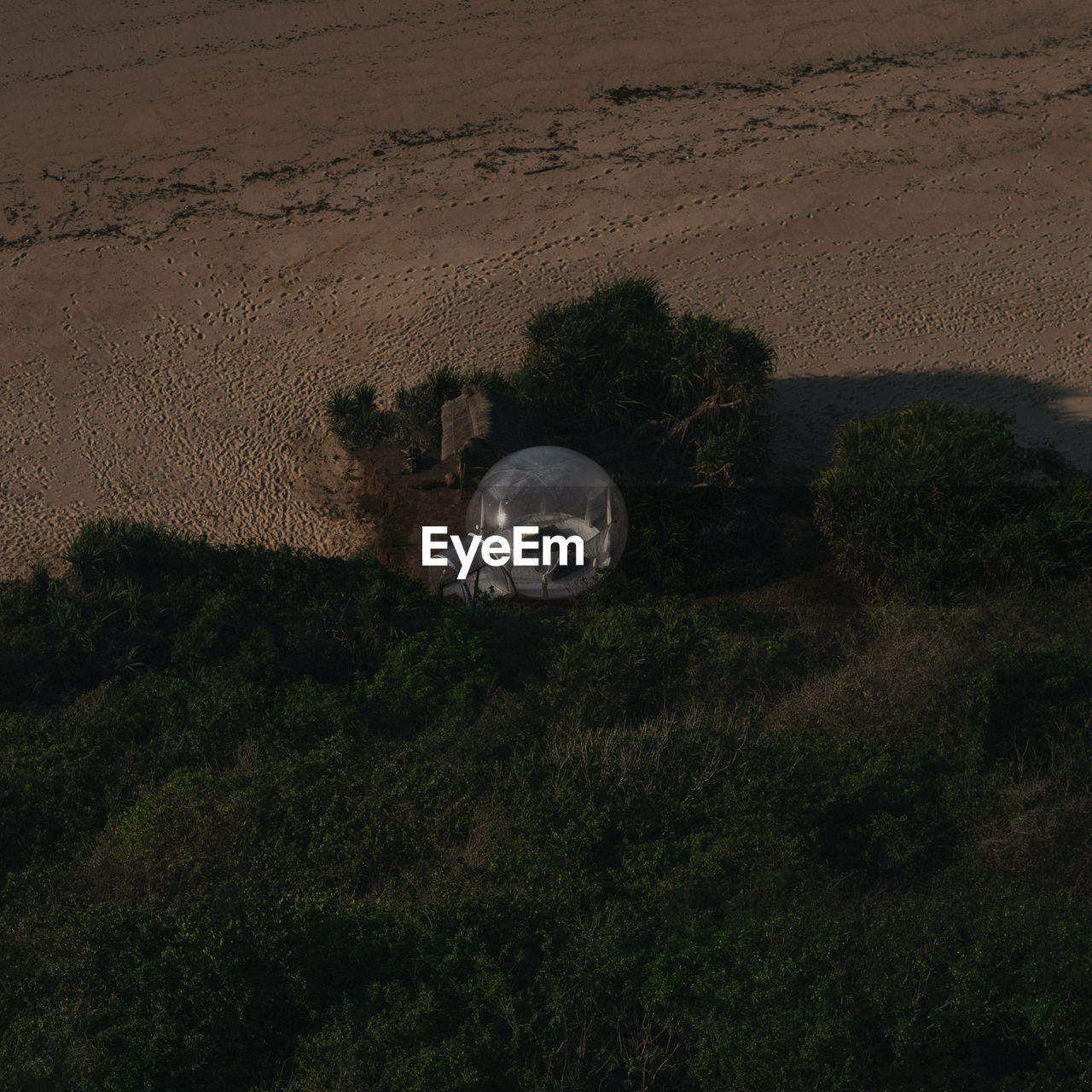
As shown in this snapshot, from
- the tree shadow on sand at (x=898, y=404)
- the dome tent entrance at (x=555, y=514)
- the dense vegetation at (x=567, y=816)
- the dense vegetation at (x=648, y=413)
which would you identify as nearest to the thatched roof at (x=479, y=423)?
the dense vegetation at (x=648, y=413)

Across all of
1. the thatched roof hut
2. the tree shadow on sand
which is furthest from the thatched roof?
the tree shadow on sand

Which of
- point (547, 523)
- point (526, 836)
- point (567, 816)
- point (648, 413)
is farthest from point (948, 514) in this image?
point (526, 836)

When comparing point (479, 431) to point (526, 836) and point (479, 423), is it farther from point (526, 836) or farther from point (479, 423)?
point (526, 836)

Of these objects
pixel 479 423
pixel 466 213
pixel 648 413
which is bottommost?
pixel 479 423

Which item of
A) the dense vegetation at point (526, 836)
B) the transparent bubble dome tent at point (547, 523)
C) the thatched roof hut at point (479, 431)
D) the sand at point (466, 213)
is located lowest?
the dense vegetation at point (526, 836)

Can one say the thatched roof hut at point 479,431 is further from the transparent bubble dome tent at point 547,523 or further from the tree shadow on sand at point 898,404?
the tree shadow on sand at point 898,404

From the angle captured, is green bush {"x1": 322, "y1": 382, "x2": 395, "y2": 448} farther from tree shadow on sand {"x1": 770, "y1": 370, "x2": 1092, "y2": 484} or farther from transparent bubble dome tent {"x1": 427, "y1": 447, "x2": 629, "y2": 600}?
tree shadow on sand {"x1": 770, "y1": 370, "x2": 1092, "y2": 484}
